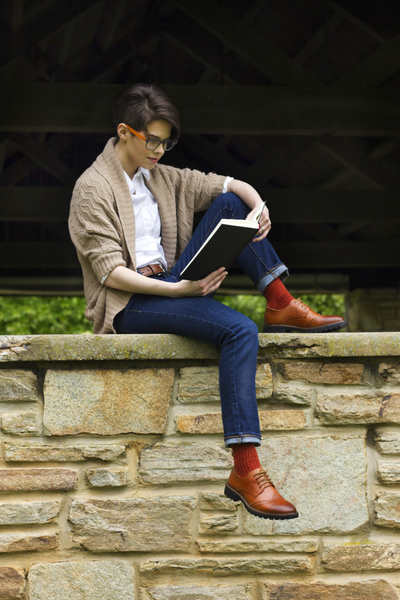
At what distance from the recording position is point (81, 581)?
6.14 feet

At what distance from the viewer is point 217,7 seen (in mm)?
3445

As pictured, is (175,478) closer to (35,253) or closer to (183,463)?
(183,463)

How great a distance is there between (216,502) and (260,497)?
0.90 ft

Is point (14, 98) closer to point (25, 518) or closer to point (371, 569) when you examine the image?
point (25, 518)

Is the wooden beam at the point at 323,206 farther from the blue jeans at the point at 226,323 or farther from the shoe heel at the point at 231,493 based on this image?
the shoe heel at the point at 231,493

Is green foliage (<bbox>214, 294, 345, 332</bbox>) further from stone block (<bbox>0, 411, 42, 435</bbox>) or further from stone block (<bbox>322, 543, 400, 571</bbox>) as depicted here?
stone block (<bbox>0, 411, 42, 435</bbox>)

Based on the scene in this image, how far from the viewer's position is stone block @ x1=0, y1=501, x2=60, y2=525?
1868 mm

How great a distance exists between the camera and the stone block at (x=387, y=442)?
6.51 ft

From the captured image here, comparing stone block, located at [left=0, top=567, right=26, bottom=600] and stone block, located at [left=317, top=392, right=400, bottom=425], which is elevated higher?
stone block, located at [left=317, top=392, right=400, bottom=425]

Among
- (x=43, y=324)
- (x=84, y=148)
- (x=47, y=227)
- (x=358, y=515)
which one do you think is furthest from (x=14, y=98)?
(x=43, y=324)

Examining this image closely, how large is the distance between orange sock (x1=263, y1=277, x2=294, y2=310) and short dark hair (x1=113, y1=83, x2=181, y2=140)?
686 mm

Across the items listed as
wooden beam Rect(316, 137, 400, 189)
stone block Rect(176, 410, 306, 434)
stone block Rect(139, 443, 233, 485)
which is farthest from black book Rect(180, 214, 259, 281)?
wooden beam Rect(316, 137, 400, 189)

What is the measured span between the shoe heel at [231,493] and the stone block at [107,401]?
299 millimetres

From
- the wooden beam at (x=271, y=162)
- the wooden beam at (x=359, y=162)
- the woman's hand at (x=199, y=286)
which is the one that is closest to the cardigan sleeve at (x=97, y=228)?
the woman's hand at (x=199, y=286)
